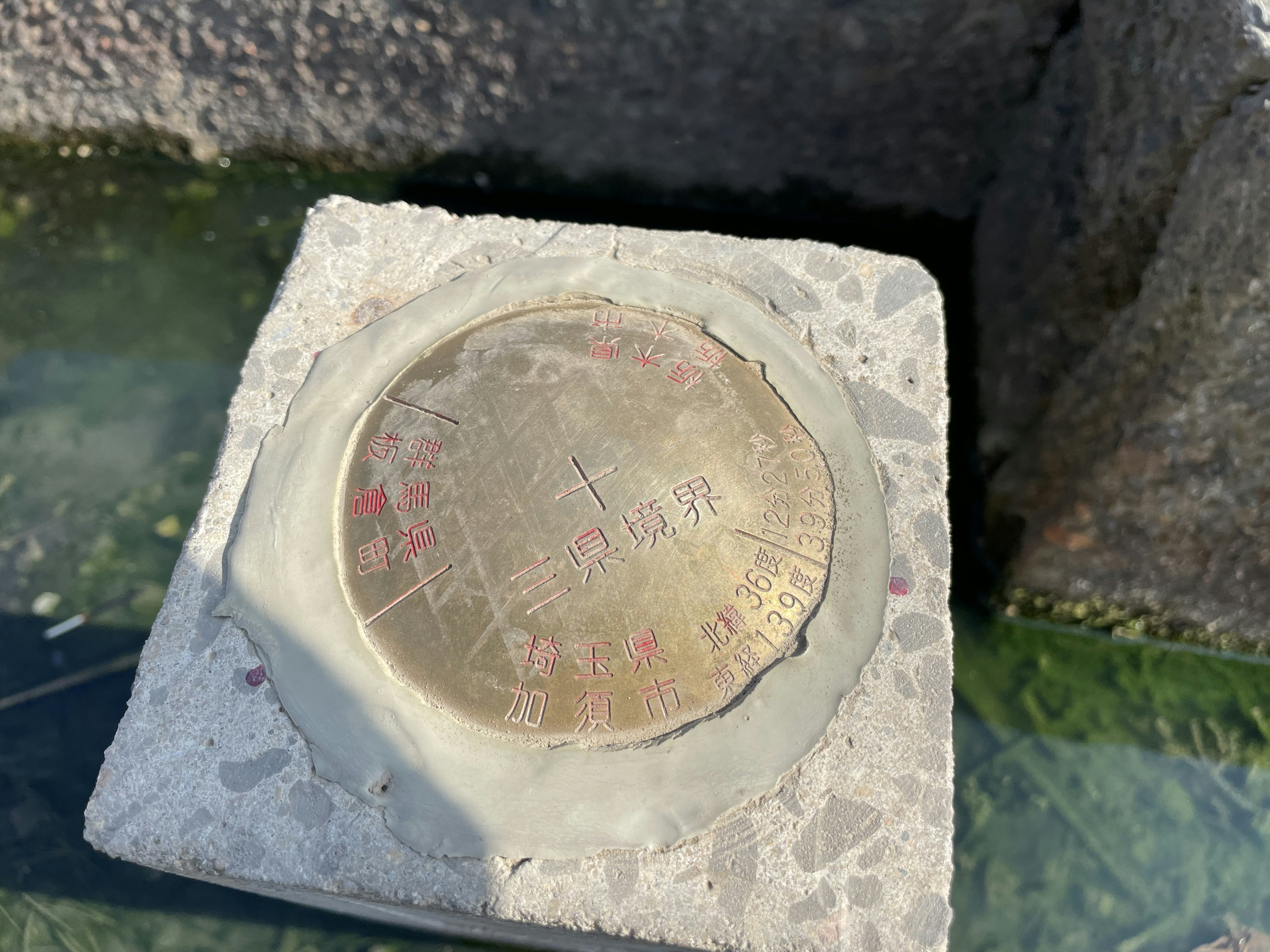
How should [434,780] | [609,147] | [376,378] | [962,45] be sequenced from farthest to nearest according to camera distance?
[609,147] < [962,45] < [376,378] < [434,780]

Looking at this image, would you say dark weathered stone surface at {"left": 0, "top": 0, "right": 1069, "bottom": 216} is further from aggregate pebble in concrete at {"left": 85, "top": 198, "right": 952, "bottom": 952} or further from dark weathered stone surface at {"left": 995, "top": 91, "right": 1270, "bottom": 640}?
aggregate pebble in concrete at {"left": 85, "top": 198, "right": 952, "bottom": 952}

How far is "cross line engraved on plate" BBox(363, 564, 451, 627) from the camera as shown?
186 cm

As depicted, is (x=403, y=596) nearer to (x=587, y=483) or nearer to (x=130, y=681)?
(x=587, y=483)

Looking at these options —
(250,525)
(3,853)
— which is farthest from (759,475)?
(3,853)

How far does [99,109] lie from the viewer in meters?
3.99

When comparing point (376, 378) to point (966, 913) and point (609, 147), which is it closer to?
point (609, 147)

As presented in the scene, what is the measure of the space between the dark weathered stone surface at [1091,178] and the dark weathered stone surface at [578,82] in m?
0.29

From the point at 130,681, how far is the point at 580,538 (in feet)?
7.31

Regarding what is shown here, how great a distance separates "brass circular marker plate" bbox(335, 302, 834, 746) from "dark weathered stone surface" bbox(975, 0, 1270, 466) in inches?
63.2

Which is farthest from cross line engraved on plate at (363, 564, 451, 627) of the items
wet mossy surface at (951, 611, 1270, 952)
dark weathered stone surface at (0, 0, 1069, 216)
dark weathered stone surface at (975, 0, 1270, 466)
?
dark weathered stone surface at (0, 0, 1069, 216)

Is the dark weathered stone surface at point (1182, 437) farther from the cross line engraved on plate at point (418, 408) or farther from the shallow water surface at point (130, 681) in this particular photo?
the cross line engraved on plate at point (418, 408)

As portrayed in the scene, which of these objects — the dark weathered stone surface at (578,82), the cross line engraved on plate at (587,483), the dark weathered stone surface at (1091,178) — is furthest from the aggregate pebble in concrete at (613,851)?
the dark weathered stone surface at (578,82)

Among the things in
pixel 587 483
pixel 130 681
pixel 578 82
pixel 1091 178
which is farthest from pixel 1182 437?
pixel 130 681

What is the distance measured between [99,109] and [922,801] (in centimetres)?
469
